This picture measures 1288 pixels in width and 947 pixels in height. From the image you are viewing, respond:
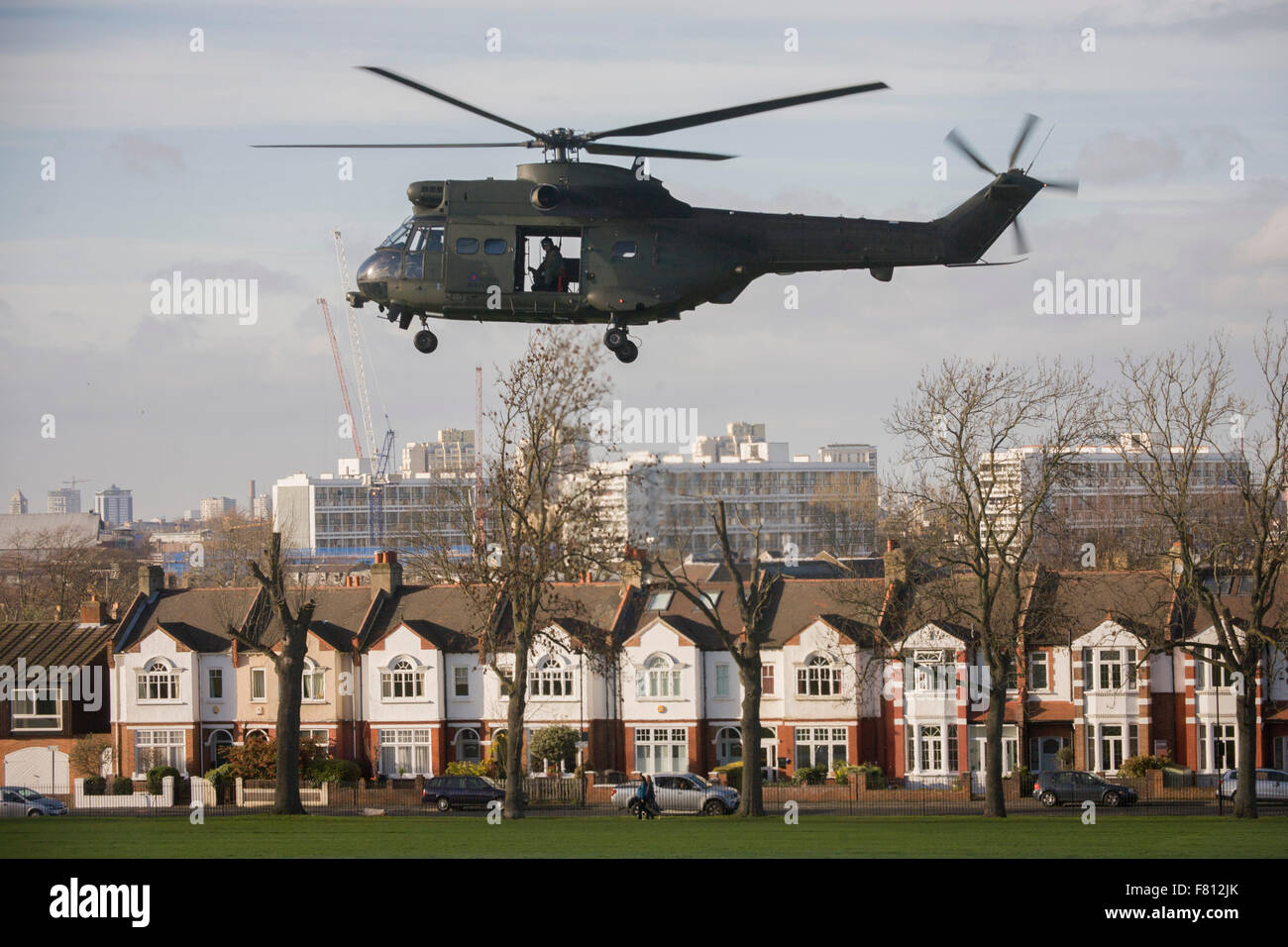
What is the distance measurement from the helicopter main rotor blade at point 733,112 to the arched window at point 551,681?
4720 centimetres

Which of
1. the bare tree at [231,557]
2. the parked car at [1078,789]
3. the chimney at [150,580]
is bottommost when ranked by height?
the parked car at [1078,789]

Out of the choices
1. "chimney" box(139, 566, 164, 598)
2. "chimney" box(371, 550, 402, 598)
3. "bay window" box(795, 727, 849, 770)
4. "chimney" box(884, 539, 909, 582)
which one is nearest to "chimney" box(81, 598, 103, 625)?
"chimney" box(139, 566, 164, 598)

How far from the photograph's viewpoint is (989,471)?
6512 centimetres

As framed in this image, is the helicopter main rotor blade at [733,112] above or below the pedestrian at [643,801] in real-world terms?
above

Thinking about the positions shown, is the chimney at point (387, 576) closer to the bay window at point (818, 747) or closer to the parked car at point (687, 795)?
the bay window at point (818, 747)

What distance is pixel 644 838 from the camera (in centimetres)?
5078

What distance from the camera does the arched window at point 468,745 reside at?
267 feet

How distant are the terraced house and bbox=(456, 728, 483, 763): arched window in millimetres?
169

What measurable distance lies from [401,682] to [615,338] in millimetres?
46918

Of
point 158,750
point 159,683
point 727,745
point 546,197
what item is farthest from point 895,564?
point 546,197

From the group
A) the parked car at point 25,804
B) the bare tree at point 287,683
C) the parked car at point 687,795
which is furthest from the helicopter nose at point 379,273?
the parked car at point 25,804
